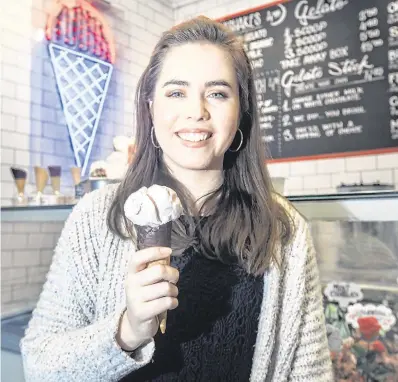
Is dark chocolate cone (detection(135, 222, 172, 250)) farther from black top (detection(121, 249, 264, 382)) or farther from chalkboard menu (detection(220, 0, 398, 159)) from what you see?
chalkboard menu (detection(220, 0, 398, 159))

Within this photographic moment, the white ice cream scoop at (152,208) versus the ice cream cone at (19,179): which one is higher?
the ice cream cone at (19,179)

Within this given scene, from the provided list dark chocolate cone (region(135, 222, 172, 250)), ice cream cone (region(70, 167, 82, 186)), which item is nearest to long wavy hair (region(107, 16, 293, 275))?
dark chocolate cone (region(135, 222, 172, 250))

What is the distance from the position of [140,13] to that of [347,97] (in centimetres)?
159

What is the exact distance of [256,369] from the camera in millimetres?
1200

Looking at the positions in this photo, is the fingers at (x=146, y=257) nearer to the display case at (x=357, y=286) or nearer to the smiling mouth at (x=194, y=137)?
the smiling mouth at (x=194, y=137)

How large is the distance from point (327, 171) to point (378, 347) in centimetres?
139

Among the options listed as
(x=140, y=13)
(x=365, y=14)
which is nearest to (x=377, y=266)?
(x=365, y=14)

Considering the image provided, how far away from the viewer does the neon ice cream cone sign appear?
273 cm

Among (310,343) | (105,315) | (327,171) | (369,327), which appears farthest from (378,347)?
(327,171)

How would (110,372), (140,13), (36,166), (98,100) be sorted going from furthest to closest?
(140,13) < (98,100) < (36,166) < (110,372)

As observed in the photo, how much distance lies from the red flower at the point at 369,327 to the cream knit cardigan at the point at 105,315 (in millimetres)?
426

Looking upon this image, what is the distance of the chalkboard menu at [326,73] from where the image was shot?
8.66 ft

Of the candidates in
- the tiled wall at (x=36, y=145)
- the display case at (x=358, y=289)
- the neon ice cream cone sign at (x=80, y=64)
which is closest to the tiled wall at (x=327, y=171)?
the tiled wall at (x=36, y=145)

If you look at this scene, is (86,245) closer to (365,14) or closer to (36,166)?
(36,166)
